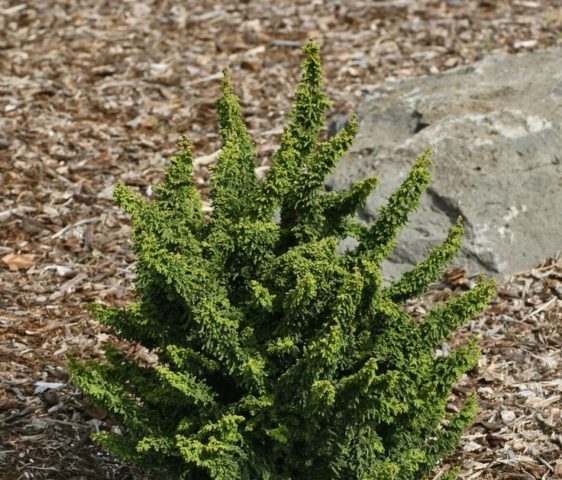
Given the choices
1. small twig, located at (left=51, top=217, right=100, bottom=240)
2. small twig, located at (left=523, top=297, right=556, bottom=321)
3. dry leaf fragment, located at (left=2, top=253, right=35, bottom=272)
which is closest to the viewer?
small twig, located at (left=523, top=297, right=556, bottom=321)

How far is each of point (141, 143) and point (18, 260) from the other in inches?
62.4

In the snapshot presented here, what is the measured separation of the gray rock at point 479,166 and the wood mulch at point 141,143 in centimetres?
14

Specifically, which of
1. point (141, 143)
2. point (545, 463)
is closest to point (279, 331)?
point (545, 463)

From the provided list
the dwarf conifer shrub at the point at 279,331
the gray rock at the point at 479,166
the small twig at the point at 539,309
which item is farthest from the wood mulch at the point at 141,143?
the dwarf conifer shrub at the point at 279,331

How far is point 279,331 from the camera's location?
11.3ft

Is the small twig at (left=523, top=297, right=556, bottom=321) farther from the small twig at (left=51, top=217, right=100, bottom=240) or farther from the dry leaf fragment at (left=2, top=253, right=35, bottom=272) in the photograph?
the dry leaf fragment at (left=2, top=253, right=35, bottom=272)

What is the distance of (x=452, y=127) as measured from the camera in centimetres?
600

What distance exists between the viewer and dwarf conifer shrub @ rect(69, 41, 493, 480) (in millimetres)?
3354

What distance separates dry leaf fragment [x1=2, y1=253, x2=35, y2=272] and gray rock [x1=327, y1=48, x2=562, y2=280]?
1761 mm

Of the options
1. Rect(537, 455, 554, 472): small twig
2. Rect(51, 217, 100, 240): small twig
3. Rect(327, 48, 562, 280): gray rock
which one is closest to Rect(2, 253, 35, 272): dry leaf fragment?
Rect(51, 217, 100, 240): small twig

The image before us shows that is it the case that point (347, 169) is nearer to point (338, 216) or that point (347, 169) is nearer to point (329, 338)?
point (338, 216)

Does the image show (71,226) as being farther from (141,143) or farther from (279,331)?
(279,331)

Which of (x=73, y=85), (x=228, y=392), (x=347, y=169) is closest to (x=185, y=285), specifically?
(x=228, y=392)

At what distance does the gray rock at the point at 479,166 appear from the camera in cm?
556
